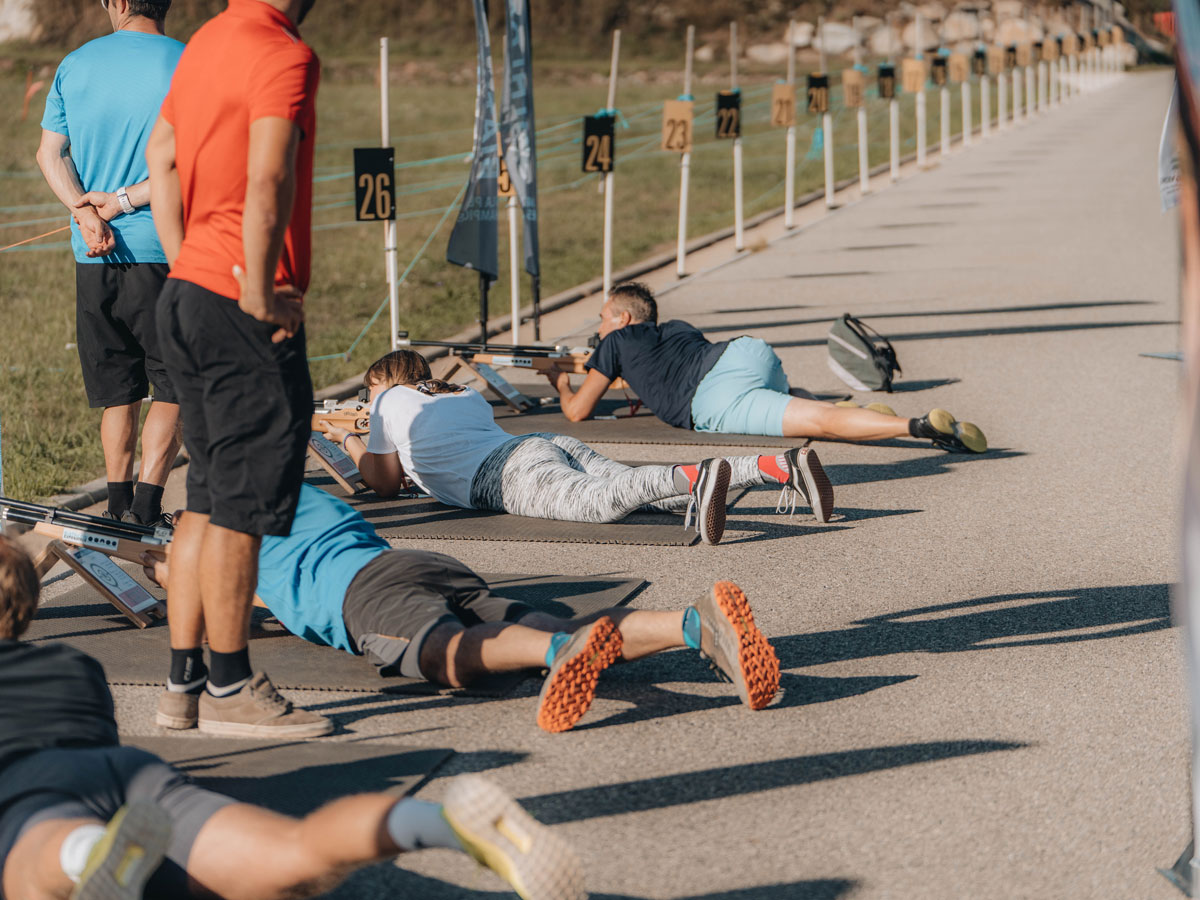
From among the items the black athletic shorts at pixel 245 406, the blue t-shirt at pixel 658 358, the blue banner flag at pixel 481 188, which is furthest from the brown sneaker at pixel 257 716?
the blue banner flag at pixel 481 188

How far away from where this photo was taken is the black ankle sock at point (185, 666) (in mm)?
3877

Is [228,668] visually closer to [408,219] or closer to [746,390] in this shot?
[746,390]

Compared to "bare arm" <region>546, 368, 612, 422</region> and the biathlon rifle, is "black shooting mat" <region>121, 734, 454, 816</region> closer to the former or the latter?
the biathlon rifle

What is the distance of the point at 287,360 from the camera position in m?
3.63

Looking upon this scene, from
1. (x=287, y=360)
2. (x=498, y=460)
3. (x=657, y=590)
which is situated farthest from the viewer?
(x=498, y=460)

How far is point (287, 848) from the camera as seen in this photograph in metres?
2.57

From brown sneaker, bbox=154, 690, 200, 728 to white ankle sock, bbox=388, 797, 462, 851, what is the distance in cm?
159

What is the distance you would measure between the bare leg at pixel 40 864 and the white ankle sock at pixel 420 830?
1.74ft

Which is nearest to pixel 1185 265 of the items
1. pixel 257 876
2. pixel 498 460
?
pixel 257 876

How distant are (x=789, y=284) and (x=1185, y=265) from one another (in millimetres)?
11529

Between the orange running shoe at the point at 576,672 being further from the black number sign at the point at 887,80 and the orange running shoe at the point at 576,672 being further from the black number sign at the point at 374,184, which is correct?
the black number sign at the point at 887,80

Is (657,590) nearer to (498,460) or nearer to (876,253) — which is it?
(498,460)

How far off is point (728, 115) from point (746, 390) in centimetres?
876

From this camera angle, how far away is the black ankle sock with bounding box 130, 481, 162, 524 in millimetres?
5637
